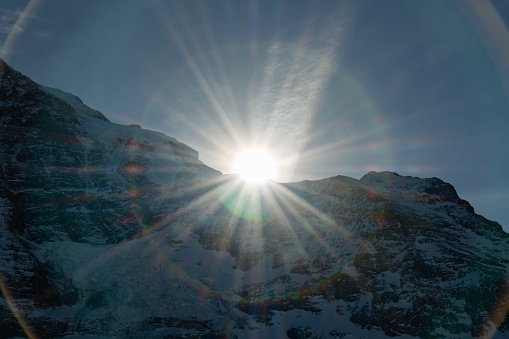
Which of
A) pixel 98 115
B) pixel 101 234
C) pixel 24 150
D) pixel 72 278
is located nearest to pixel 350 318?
pixel 72 278

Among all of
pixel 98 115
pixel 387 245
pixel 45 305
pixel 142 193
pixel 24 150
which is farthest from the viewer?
pixel 98 115

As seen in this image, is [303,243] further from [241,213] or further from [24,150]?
[24,150]

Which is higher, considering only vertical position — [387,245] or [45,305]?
[387,245]

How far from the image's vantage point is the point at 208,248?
110 meters

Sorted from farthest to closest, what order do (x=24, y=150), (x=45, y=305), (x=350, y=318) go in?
(x=24, y=150) → (x=350, y=318) → (x=45, y=305)

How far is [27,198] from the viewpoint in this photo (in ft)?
338

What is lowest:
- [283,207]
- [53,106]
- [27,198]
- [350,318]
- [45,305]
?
[45,305]

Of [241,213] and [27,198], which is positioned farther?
[241,213]

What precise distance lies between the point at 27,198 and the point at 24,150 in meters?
16.2

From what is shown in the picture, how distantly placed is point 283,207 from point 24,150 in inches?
3097

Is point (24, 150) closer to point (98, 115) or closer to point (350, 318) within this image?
point (98, 115)

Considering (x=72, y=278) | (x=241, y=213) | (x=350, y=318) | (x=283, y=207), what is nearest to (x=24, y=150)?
(x=72, y=278)

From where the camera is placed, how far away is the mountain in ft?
261

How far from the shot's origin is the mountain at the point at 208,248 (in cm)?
7962
